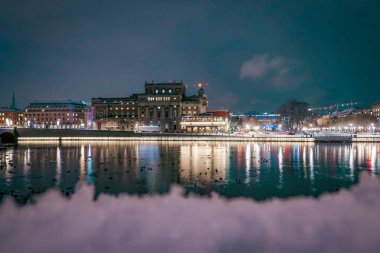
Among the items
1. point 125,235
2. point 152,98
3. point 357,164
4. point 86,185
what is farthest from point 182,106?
point 125,235

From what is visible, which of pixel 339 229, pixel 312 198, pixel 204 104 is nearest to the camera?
pixel 339 229

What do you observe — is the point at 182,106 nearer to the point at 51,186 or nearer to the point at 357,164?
the point at 357,164

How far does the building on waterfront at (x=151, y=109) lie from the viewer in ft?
513

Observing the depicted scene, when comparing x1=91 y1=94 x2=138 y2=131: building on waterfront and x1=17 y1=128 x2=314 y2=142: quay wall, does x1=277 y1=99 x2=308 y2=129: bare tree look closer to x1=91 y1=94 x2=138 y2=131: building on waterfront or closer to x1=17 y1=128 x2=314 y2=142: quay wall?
x1=17 y1=128 x2=314 y2=142: quay wall

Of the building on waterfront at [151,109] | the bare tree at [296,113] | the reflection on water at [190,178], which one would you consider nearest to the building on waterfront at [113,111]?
the building on waterfront at [151,109]

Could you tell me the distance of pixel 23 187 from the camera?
2480 cm

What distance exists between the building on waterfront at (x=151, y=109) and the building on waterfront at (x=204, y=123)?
4553mm

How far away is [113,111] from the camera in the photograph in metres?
163

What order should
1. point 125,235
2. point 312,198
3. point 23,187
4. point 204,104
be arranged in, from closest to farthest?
point 125,235 < point 312,198 < point 23,187 < point 204,104

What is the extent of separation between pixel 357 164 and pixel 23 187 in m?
33.4

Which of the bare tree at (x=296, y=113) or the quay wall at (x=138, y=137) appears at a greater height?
the bare tree at (x=296, y=113)

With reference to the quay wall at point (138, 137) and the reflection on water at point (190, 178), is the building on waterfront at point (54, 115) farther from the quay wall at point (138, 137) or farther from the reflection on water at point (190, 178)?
the reflection on water at point (190, 178)

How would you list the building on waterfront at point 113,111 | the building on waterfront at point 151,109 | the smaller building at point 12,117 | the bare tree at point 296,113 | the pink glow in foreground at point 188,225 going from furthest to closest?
the smaller building at point 12,117 < the building on waterfront at point 113,111 < the building on waterfront at point 151,109 < the bare tree at point 296,113 < the pink glow in foreground at point 188,225

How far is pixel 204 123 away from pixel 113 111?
141ft
